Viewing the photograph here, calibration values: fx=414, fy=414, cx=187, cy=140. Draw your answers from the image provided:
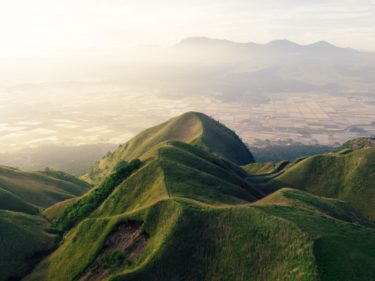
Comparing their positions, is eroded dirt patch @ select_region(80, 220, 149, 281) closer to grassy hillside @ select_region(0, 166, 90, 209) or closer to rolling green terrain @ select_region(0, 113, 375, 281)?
rolling green terrain @ select_region(0, 113, 375, 281)

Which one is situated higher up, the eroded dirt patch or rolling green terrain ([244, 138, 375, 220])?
the eroded dirt patch

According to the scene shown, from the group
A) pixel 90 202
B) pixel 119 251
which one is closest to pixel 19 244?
pixel 90 202

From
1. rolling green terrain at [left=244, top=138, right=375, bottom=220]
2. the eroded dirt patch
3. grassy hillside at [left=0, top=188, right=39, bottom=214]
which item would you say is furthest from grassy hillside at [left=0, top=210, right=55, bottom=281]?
rolling green terrain at [left=244, top=138, right=375, bottom=220]

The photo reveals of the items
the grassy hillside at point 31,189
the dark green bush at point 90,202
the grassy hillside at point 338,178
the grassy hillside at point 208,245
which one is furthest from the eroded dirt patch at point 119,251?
the grassy hillside at point 338,178

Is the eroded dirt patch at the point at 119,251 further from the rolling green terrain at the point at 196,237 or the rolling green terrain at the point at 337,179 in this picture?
the rolling green terrain at the point at 337,179

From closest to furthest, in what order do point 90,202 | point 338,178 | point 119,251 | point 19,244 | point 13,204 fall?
point 119,251 < point 19,244 < point 90,202 < point 13,204 < point 338,178

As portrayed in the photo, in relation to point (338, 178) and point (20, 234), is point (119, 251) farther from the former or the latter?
point (338, 178)
